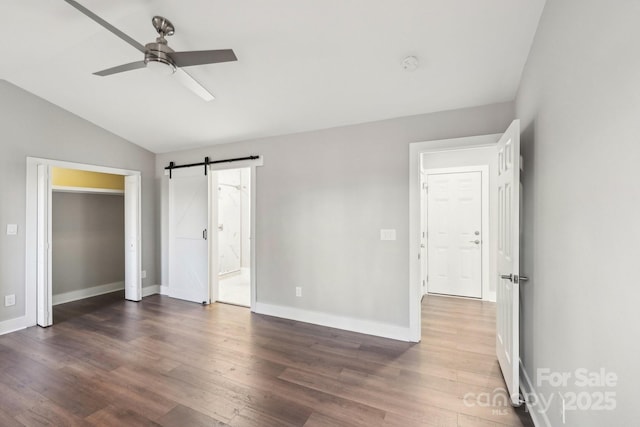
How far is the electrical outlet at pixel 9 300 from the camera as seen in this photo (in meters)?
3.31

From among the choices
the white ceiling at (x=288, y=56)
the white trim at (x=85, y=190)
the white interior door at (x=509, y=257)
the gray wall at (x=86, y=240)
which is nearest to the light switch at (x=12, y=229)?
the white trim at (x=85, y=190)

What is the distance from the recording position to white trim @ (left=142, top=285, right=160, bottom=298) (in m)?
4.73

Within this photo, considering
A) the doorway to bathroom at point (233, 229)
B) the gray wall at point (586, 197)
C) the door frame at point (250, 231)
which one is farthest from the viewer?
the doorway to bathroom at point (233, 229)

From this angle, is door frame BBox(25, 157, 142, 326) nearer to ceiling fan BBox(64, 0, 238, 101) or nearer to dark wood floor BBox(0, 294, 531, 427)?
dark wood floor BBox(0, 294, 531, 427)

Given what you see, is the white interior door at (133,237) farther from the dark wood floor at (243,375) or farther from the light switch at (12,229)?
the light switch at (12,229)

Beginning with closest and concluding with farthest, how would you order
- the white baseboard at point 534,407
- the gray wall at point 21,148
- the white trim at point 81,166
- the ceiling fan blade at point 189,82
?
the white baseboard at point 534,407 → the ceiling fan blade at point 189,82 → the gray wall at point 21,148 → the white trim at point 81,166

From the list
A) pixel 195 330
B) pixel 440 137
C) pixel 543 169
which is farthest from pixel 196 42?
pixel 195 330

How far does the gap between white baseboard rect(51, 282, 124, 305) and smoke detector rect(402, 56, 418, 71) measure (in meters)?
5.54

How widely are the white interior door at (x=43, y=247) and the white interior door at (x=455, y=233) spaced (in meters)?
5.55

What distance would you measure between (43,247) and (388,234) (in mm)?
4278

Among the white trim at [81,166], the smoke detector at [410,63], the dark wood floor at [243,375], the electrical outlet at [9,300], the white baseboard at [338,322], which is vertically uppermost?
the smoke detector at [410,63]

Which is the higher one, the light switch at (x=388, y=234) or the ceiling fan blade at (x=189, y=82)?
the ceiling fan blade at (x=189, y=82)

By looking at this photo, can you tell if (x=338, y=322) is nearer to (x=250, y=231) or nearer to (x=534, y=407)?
(x=250, y=231)

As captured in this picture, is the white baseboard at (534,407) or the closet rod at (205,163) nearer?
the white baseboard at (534,407)
